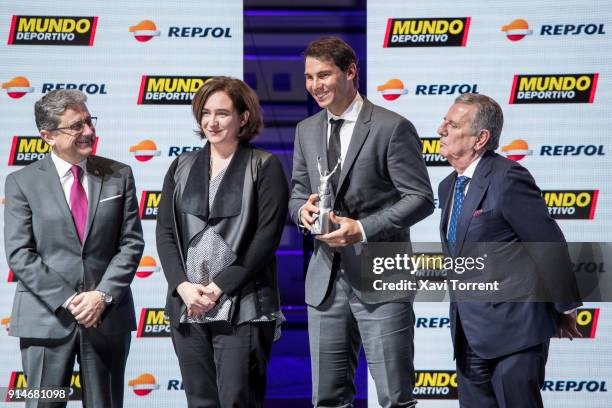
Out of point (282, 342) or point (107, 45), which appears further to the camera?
point (282, 342)

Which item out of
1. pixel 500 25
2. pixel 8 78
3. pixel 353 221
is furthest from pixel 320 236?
pixel 8 78

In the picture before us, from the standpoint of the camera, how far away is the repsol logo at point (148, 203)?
524 cm

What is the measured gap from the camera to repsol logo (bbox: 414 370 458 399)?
16.9 ft

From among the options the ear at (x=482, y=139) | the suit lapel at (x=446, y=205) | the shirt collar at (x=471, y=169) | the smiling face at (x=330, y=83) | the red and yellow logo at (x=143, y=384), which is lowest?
the red and yellow logo at (x=143, y=384)

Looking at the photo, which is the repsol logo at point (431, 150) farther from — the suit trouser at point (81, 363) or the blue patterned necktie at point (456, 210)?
the suit trouser at point (81, 363)

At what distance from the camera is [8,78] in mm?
5227

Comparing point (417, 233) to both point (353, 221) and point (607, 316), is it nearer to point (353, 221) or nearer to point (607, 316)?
point (607, 316)

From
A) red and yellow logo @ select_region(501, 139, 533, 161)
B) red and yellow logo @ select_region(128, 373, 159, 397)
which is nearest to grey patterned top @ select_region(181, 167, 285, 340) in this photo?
red and yellow logo @ select_region(128, 373, 159, 397)

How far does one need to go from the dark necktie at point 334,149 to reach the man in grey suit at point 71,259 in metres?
0.96

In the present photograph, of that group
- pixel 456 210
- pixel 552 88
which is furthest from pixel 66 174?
pixel 552 88

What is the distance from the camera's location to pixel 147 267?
520 cm

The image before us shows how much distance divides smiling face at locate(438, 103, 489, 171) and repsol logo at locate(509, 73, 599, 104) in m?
1.91

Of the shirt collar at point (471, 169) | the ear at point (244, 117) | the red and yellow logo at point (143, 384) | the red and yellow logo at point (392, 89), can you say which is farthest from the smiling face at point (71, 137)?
the red and yellow logo at point (392, 89)

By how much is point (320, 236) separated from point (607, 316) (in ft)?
9.10
